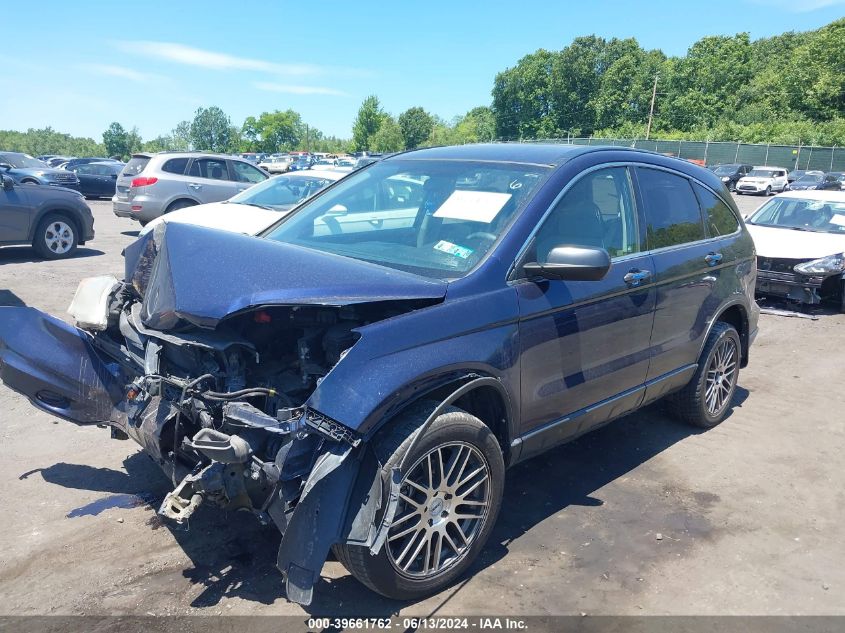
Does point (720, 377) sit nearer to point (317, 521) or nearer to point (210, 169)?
point (317, 521)

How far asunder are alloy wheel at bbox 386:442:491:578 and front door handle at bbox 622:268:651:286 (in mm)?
1504

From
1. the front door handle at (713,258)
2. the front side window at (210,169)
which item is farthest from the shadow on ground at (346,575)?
the front side window at (210,169)

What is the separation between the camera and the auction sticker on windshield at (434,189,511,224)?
144 inches

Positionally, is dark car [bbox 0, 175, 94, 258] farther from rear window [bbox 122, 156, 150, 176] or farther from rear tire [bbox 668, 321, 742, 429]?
rear tire [bbox 668, 321, 742, 429]

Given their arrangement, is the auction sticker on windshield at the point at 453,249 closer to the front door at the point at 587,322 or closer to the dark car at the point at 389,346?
the dark car at the point at 389,346

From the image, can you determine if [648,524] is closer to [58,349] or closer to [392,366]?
[392,366]

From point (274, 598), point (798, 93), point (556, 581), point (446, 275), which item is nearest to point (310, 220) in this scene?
point (446, 275)

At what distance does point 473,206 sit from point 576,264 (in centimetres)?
75

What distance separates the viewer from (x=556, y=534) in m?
3.77

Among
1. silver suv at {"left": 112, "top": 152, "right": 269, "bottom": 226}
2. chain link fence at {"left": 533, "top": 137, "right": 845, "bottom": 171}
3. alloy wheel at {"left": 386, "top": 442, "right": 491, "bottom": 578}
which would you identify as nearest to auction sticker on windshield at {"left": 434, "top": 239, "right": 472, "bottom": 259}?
Answer: alloy wheel at {"left": 386, "top": 442, "right": 491, "bottom": 578}

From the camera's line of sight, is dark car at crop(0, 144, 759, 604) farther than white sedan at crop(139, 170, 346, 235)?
No

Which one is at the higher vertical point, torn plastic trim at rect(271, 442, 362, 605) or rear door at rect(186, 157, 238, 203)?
rear door at rect(186, 157, 238, 203)

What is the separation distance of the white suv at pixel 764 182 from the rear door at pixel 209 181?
33.3 metres

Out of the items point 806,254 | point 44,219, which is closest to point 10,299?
point 44,219
